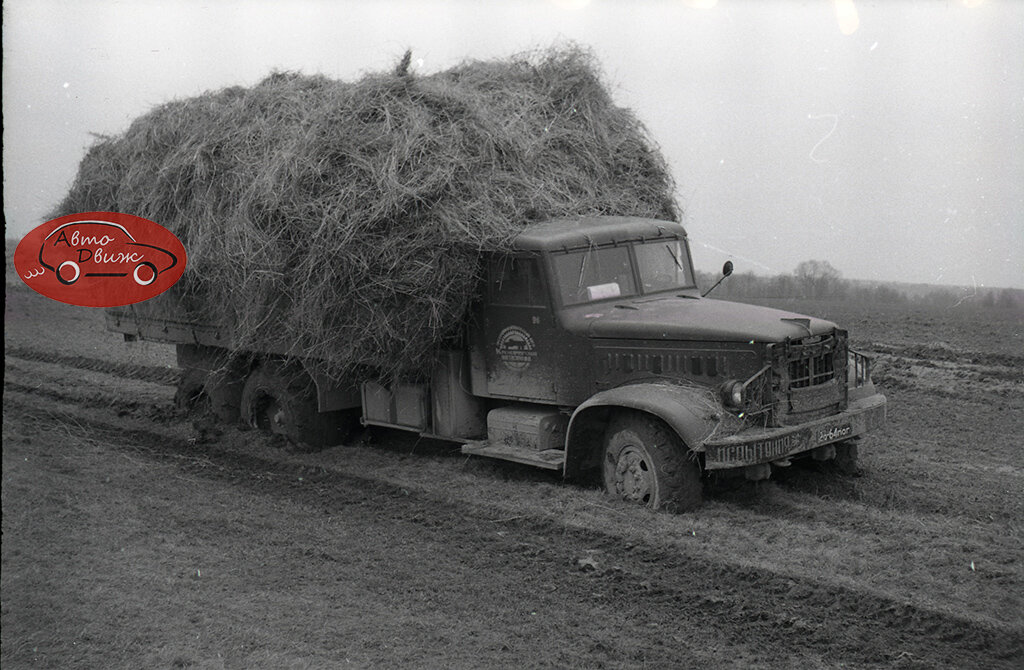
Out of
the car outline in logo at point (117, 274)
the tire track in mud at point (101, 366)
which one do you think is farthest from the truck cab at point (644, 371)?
the tire track in mud at point (101, 366)

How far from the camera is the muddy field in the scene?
550 cm

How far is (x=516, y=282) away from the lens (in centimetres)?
910

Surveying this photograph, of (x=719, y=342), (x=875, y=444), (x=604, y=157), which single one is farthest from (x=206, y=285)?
(x=875, y=444)

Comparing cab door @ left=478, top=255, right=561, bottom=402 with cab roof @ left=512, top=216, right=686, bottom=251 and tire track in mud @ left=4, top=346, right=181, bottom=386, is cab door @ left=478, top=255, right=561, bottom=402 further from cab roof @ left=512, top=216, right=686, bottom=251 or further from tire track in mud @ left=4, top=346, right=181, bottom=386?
tire track in mud @ left=4, top=346, right=181, bottom=386

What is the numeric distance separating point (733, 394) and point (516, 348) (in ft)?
7.23

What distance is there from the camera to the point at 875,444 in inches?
401

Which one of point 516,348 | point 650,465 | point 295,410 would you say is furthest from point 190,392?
point 650,465

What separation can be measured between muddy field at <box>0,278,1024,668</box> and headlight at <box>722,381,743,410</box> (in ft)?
2.78

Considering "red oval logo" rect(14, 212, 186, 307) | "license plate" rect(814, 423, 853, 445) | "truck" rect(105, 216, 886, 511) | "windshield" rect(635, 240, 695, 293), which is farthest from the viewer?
"windshield" rect(635, 240, 695, 293)

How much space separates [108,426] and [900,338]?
482 inches

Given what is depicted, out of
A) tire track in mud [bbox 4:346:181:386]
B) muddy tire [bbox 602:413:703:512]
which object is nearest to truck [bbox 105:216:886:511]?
muddy tire [bbox 602:413:703:512]

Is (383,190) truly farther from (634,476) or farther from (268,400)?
(268,400)

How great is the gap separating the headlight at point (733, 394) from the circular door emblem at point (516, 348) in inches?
75.1

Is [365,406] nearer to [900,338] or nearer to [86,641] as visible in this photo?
[86,641]
